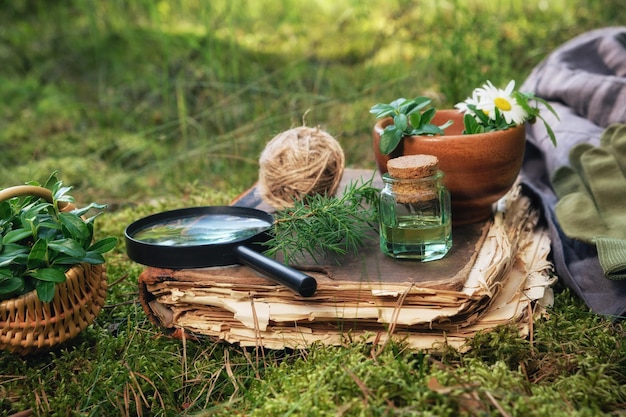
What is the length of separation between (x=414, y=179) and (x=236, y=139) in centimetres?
167

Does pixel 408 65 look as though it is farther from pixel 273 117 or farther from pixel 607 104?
pixel 607 104

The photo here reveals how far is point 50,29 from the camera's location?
183 inches

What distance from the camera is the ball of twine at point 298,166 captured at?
1843mm

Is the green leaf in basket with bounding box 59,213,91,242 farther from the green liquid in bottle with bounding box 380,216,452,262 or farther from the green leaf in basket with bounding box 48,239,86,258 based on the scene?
the green liquid in bottle with bounding box 380,216,452,262

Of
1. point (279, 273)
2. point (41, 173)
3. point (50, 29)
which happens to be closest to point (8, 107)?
point (50, 29)

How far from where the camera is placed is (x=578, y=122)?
2232 millimetres

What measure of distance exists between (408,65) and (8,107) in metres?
2.51

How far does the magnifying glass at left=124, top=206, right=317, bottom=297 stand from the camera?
1420 mm

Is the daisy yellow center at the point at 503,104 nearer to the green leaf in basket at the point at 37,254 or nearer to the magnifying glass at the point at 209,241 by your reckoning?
the magnifying glass at the point at 209,241

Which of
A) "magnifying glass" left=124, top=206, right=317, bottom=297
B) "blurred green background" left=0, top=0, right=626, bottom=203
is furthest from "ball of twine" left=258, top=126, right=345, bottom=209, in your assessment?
"blurred green background" left=0, top=0, right=626, bottom=203

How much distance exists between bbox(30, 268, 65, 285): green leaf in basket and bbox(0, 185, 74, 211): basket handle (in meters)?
0.18

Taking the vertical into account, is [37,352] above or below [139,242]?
below

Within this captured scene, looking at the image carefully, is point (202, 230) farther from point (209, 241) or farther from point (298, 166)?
point (298, 166)

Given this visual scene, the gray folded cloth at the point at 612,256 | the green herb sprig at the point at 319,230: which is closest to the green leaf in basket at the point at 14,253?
the green herb sprig at the point at 319,230
